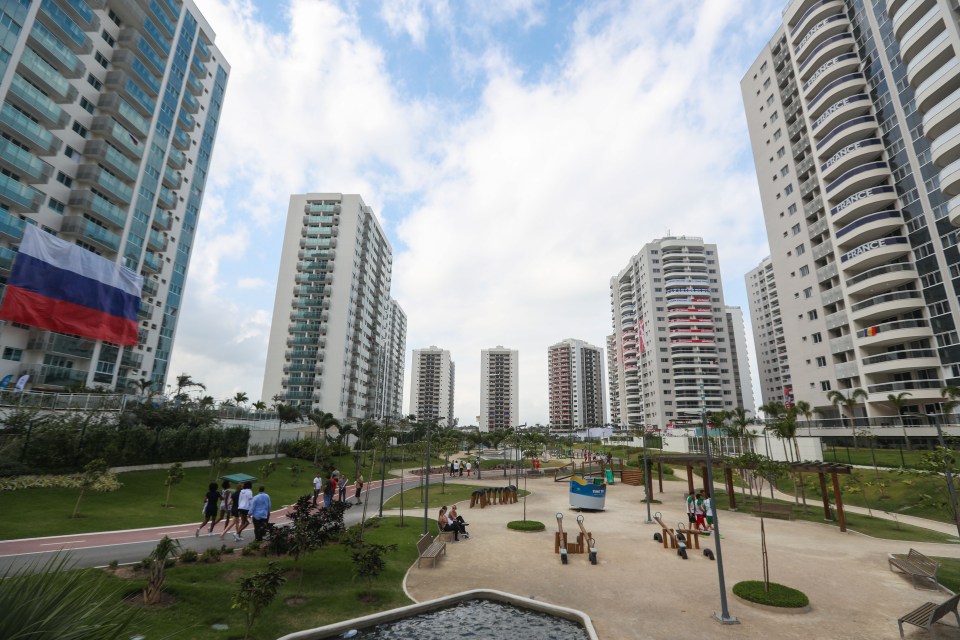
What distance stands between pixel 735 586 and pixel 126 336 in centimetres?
6049

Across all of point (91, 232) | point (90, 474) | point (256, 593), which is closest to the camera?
point (256, 593)

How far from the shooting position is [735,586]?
13172 mm

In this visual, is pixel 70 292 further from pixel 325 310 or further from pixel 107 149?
pixel 325 310

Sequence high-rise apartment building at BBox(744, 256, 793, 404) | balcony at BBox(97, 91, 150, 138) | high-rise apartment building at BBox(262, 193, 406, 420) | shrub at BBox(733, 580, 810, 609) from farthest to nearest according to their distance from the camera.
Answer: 1. high-rise apartment building at BBox(744, 256, 793, 404)
2. high-rise apartment building at BBox(262, 193, 406, 420)
3. balcony at BBox(97, 91, 150, 138)
4. shrub at BBox(733, 580, 810, 609)

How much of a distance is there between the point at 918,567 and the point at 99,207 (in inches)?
2754

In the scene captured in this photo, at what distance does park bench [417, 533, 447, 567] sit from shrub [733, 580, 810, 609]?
9.95 m

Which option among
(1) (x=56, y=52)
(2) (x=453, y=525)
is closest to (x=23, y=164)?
(1) (x=56, y=52)

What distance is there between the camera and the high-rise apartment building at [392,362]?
412 feet

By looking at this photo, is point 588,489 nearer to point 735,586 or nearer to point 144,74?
point 735,586

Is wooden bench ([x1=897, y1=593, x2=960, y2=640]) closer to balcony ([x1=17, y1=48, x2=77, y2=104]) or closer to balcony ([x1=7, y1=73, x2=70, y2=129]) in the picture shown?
balcony ([x1=7, y1=73, x2=70, y2=129])

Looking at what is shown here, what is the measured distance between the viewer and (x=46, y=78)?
142 feet

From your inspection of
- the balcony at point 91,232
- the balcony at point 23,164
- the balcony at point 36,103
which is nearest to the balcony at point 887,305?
the balcony at point 91,232

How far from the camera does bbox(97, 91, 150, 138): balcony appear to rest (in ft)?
164

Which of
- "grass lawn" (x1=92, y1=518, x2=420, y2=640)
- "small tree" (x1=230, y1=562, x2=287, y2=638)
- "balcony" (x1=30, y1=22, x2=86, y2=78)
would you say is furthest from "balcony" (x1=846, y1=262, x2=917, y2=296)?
"balcony" (x1=30, y1=22, x2=86, y2=78)
